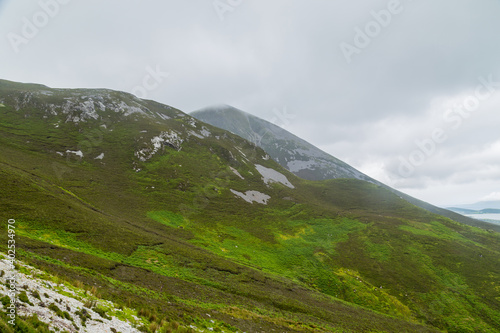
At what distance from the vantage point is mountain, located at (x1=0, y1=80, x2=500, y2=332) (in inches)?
875

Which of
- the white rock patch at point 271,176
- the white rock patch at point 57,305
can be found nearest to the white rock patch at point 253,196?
the white rock patch at point 271,176

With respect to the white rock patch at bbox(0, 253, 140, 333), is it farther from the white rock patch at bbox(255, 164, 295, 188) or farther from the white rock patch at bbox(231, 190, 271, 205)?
the white rock patch at bbox(255, 164, 295, 188)

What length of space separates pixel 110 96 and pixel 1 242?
473 feet

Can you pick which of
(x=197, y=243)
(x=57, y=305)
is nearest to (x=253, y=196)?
(x=197, y=243)

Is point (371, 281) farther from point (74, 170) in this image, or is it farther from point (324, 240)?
point (74, 170)

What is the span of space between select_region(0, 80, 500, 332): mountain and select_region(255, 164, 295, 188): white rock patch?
2.84m

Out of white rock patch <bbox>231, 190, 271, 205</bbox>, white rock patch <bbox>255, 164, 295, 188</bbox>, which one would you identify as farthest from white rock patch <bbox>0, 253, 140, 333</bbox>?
white rock patch <bbox>255, 164, 295, 188</bbox>

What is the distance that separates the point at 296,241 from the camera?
66.5 m

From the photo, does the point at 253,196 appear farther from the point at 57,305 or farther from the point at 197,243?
the point at 57,305

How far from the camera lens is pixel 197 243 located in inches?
2052

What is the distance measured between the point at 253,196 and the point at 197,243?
48.9 m

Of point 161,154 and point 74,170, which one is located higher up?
point 161,154

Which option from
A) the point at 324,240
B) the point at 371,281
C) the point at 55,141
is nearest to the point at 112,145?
the point at 55,141

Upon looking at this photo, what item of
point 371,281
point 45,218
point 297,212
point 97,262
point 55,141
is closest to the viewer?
point 97,262
